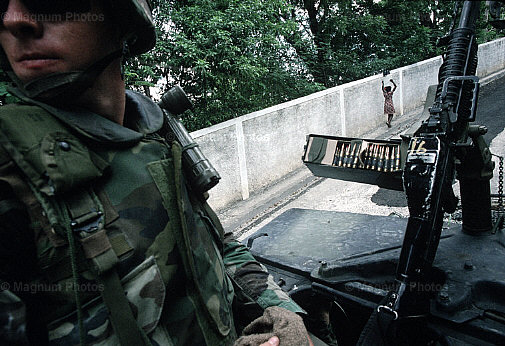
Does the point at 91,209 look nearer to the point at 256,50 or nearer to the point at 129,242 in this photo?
the point at 129,242

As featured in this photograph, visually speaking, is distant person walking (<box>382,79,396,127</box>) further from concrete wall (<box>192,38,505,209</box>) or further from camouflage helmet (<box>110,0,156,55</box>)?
camouflage helmet (<box>110,0,156,55</box>)

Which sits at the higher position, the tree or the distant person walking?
the tree

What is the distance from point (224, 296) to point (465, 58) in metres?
1.53

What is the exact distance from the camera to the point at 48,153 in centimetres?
85

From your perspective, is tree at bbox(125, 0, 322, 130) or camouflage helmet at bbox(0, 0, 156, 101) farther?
tree at bbox(125, 0, 322, 130)

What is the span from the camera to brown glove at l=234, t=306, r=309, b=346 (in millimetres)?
1019

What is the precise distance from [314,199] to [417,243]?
4.24 metres

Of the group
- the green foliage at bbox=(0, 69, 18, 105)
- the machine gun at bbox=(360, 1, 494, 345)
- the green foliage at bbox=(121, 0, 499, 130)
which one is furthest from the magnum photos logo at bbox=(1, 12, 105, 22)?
the green foliage at bbox=(121, 0, 499, 130)

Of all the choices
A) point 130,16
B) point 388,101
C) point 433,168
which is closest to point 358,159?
point 433,168

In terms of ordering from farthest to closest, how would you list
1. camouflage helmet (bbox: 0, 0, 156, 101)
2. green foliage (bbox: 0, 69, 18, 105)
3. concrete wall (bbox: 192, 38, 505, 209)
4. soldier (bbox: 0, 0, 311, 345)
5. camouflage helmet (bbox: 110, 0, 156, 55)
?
1. concrete wall (bbox: 192, 38, 505, 209)
2. green foliage (bbox: 0, 69, 18, 105)
3. camouflage helmet (bbox: 110, 0, 156, 55)
4. camouflage helmet (bbox: 0, 0, 156, 101)
5. soldier (bbox: 0, 0, 311, 345)

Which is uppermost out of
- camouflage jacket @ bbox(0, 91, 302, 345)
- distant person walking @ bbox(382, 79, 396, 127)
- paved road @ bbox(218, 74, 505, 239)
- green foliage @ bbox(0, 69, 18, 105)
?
green foliage @ bbox(0, 69, 18, 105)

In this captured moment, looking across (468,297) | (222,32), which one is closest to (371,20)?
(222,32)

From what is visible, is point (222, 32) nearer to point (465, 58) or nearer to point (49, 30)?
point (465, 58)

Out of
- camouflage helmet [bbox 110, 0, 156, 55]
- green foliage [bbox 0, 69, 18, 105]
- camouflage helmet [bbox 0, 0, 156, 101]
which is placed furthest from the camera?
green foliage [bbox 0, 69, 18, 105]
